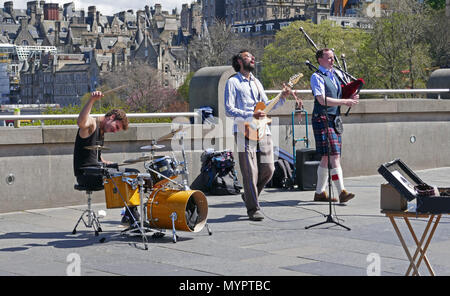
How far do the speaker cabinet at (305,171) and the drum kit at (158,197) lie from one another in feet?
14.2

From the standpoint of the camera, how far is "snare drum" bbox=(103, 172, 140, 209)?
9359mm

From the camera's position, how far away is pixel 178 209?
9234 millimetres

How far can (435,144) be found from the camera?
17.0 metres

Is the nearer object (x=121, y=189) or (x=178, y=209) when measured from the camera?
(x=178, y=209)

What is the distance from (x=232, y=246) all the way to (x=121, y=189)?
129cm

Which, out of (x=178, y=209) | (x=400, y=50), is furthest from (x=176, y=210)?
(x=400, y=50)

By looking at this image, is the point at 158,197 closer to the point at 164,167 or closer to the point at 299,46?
the point at 164,167

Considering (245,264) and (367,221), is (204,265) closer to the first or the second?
(245,264)

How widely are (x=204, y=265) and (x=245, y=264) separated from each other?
369mm

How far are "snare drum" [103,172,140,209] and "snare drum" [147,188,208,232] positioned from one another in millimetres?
208
